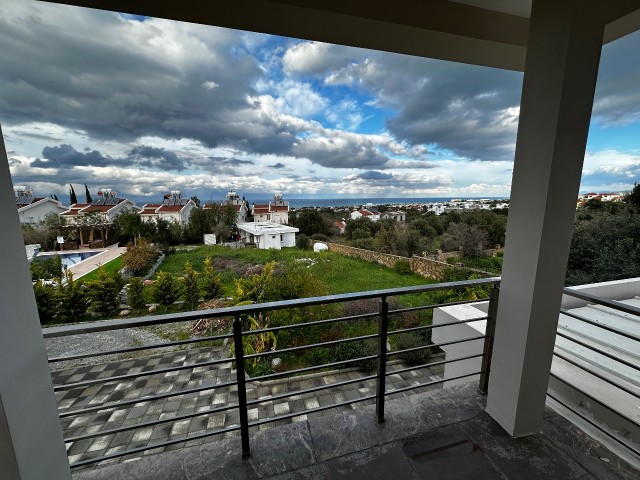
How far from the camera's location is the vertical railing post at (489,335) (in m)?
1.60

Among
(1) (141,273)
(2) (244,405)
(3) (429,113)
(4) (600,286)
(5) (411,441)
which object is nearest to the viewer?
(2) (244,405)

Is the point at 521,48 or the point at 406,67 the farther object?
the point at 406,67

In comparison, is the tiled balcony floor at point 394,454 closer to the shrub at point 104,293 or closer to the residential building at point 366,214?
the shrub at point 104,293

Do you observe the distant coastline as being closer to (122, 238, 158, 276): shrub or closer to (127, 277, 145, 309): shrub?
(122, 238, 158, 276): shrub

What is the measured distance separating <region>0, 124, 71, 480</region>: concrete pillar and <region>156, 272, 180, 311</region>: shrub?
10.5 meters

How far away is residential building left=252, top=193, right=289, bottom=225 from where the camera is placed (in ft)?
56.0

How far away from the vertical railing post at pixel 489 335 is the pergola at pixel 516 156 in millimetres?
147

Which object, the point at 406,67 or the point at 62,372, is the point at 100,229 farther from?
the point at 406,67

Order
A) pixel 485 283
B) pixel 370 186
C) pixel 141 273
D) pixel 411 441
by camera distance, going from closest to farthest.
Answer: pixel 411 441 < pixel 485 283 < pixel 141 273 < pixel 370 186

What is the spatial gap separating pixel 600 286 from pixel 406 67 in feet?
20.9

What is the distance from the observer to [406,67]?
6.79m

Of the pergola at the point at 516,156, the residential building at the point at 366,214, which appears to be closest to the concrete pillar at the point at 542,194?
the pergola at the point at 516,156

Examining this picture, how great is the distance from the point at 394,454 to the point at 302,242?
49.2ft

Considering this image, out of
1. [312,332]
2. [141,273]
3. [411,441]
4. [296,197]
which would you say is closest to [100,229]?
[141,273]
